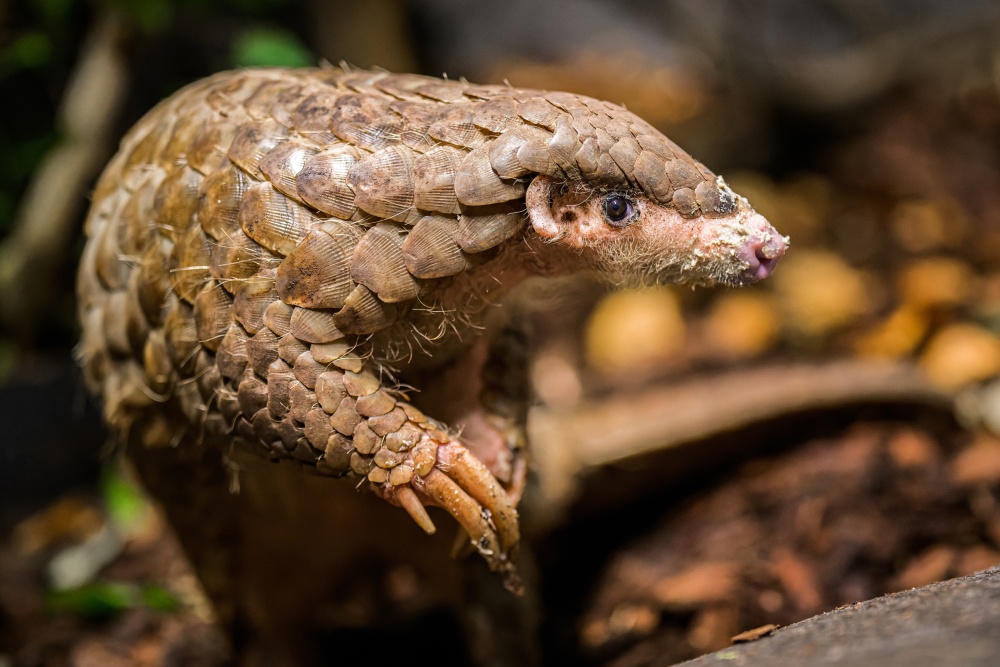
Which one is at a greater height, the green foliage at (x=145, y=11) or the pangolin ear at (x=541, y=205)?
the pangolin ear at (x=541, y=205)

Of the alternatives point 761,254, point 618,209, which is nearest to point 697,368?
point 761,254

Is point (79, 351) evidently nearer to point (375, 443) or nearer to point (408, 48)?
point (375, 443)

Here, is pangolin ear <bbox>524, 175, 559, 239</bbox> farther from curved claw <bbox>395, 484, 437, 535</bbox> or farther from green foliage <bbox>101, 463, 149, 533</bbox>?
green foliage <bbox>101, 463, 149, 533</bbox>

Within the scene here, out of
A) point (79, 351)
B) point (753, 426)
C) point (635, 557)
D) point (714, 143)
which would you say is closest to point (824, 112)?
point (714, 143)

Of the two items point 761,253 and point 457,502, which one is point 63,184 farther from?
point 761,253

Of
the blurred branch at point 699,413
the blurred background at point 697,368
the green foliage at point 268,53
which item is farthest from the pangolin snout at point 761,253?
the green foliage at point 268,53

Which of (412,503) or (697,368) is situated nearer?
(412,503)

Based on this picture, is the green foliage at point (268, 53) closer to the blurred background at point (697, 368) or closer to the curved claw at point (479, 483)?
the blurred background at point (697, 368)
